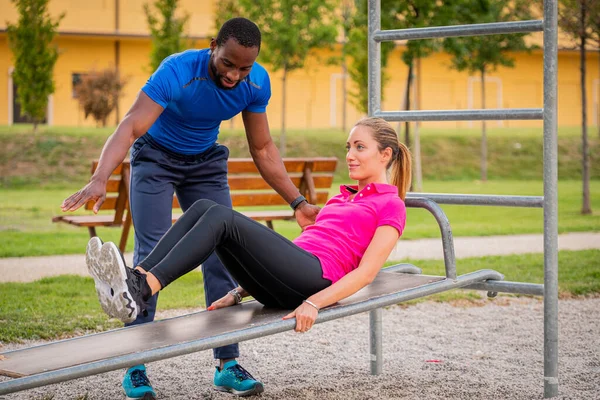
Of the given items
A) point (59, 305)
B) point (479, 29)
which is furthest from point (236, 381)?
point (59, 305)

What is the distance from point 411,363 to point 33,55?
1774 centimetres

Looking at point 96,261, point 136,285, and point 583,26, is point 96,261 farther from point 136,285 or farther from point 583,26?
point 583,26

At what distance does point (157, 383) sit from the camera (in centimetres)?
421

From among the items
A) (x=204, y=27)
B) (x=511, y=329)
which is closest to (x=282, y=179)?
(x=511, y=329)

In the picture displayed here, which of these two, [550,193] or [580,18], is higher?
[580,18]

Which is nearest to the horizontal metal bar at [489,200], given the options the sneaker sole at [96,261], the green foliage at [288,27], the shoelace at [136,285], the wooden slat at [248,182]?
the shoelace at [136,285]

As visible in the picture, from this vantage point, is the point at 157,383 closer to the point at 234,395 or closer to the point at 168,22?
the point at 234,395

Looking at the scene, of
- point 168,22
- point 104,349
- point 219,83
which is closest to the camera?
point 104,349

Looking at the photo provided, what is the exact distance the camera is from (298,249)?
11.1 ft

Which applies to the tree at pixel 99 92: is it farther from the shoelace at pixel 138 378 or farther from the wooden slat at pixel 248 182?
the shoelace at pixel 138 378

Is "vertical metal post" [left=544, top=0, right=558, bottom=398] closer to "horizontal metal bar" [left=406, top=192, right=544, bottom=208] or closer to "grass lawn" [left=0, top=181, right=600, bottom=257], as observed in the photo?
"horizontal metal bar" [left=406, top=192, right=544, bottom=208]

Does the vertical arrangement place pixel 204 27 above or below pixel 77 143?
above

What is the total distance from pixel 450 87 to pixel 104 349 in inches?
1168

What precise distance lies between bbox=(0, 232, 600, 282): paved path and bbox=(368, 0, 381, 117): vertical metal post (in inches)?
153
